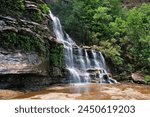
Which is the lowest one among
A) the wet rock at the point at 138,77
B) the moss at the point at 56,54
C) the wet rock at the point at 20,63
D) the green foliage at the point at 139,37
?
the wet rock at the point at 138,77

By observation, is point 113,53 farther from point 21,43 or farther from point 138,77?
point 21,43

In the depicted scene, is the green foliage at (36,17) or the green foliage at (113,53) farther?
the green foliage at (113,53)

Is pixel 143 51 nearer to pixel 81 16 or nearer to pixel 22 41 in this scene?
pixel 81 16

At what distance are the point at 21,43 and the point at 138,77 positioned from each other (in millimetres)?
9017

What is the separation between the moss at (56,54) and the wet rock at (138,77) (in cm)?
556

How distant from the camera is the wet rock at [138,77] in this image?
755 inches

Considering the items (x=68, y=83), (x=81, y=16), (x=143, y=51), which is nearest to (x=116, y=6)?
(x=81, y=16)

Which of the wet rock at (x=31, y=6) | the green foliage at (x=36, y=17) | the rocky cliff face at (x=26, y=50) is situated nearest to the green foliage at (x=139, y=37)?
the rocky cliff face at (x=26, y=50)

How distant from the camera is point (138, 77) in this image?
781 inches

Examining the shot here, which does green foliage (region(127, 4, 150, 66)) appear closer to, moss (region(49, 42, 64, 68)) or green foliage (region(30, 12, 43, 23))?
moss (region(49, 42, 64, 68))

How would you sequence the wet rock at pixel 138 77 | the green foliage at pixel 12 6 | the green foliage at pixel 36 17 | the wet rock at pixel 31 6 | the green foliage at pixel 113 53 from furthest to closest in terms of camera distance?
the green foliage at pixel 113 53
the wet rock at pixel 138 77
the green foliage at pixel 36 17
the wet rock at pixel 31 6
the green foliage at pixel 12 6

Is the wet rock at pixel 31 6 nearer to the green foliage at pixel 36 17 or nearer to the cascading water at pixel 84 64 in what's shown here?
the green foliage at pixel 36 17

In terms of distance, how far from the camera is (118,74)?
20750mm

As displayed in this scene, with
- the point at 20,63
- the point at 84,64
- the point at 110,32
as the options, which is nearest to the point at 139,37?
the point at 110,32
